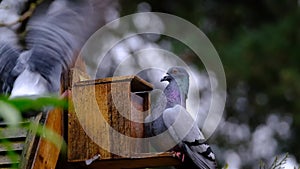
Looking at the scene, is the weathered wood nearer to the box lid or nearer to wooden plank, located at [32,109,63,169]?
wooden plank, located at [32,109,63,169]

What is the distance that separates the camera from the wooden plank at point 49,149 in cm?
206

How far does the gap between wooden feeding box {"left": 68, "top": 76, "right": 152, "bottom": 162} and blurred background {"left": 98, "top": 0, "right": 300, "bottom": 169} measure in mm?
3817

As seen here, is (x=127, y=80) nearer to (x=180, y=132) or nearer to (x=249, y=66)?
(x=180, y=132)

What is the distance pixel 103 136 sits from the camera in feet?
7.16

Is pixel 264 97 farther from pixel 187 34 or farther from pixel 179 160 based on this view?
pixel 179 160

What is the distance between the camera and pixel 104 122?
7.20ft

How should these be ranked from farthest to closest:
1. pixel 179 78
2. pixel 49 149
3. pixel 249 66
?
pixel 249 66
pixel 179 78
pixel 49 149

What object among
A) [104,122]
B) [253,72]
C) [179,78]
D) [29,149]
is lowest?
[29,149]

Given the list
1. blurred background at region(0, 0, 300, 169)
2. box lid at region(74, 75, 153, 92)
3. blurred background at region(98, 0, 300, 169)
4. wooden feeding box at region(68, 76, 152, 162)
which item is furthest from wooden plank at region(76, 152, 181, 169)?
blurred background at region(98, 0, 300, 169)

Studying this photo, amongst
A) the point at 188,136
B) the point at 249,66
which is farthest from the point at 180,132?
the point at 249,66

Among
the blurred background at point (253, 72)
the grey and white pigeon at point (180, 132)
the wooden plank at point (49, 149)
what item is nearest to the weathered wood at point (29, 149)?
the wooden plank at point (49, 149)

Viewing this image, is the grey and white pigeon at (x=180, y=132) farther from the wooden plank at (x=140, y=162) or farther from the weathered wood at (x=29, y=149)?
the weathered wood at (x=29, y=149)

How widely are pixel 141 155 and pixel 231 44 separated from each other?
4.37 meters

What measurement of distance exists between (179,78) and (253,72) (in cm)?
408
